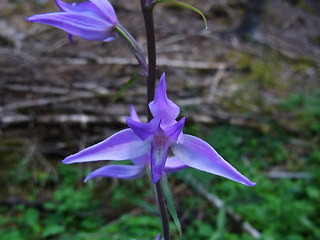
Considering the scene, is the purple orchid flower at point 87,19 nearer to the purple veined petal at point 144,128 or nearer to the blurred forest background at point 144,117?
the purple veined petal at point 144,128

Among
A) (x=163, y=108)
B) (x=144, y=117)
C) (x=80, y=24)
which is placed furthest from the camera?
(x=144, y=117)

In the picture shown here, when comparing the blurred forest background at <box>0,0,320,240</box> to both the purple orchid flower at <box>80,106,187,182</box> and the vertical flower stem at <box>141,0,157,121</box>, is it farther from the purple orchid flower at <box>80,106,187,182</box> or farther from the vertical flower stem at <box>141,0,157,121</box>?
the vertical flower stem at <box>141,0,157,121</box>

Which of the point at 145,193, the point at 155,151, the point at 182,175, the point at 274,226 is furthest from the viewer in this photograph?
the point at 145,193

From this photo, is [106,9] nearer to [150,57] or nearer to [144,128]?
[150,57]

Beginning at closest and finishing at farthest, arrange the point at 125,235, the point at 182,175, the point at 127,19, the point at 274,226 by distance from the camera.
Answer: the point at 125,235
the point at 274,226
the point at 182,175
the point at 127,19

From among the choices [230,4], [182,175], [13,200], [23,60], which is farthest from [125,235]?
[230,4]

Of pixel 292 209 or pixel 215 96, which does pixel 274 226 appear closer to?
pixel 292 209

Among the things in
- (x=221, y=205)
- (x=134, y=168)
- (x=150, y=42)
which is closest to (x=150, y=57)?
(x=150, y=42)
